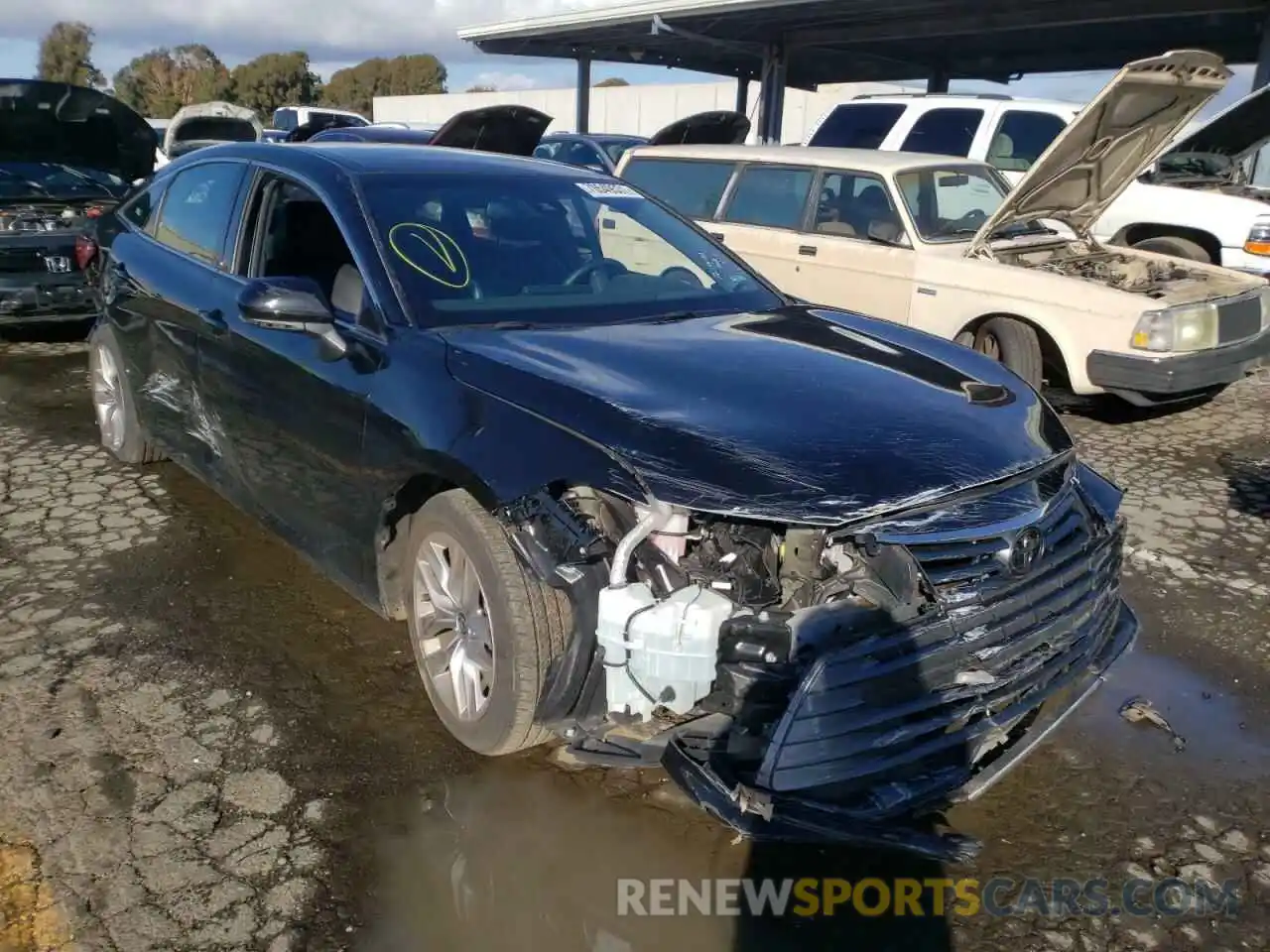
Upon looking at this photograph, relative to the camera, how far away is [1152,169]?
9.93 meters

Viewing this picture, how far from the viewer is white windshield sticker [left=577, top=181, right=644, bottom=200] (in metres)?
4.18

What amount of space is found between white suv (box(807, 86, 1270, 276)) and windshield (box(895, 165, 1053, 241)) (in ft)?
5.56

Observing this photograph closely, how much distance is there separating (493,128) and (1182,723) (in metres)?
7.32

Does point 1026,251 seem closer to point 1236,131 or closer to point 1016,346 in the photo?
point 1016,346

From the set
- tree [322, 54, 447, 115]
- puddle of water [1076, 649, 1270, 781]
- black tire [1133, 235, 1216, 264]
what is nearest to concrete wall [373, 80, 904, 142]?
black tire [1133, 235, 1216, 264]

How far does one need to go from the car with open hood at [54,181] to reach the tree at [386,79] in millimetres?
64431

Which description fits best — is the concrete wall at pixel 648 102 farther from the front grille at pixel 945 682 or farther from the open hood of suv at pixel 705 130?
the front grille at pixel 945 682

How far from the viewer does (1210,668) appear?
384 cm

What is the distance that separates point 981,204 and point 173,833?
21.9 feet

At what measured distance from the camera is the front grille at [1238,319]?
6.37m

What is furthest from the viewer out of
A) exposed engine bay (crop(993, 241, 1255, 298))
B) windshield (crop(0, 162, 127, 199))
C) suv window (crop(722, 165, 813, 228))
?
suv window (crop(722, 165, 813, 228))

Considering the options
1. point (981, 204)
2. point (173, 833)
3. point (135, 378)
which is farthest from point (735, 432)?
point (981, 204)

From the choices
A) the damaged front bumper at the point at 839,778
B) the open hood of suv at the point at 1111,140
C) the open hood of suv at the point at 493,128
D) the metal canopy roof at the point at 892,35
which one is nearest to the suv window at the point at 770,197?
the open hood of suv at the point at 1111,140

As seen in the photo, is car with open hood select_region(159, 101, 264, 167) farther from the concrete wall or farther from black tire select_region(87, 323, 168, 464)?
the concrete wall
